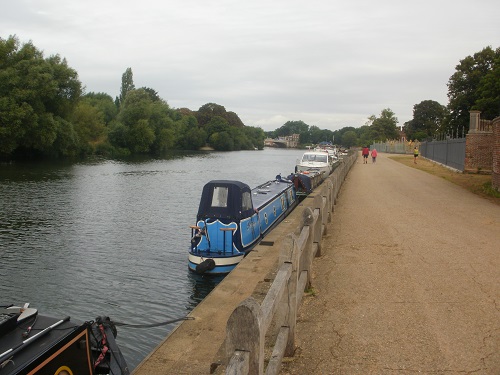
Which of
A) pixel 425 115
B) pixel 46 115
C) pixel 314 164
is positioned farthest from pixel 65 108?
pixel 425 115

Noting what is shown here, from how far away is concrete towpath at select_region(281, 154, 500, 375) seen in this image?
18.3 ft

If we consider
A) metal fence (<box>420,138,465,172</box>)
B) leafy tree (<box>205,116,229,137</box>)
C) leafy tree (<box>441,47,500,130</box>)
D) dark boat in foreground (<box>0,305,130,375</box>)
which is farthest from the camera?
leafy tree (<box>205,116,229,137</box>)

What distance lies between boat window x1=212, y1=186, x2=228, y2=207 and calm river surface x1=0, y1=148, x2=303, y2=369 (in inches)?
84.9

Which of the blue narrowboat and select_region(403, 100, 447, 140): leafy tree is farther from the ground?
select_region(403, 100, 447, 140): leafy tree

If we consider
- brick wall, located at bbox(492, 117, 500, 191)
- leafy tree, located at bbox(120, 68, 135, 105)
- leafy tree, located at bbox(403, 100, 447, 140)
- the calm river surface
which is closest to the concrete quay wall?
the calm river surface

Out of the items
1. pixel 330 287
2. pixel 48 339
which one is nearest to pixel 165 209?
pixel 330 287

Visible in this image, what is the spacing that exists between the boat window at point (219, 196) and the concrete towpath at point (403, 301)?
3.22m

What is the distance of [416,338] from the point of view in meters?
6.12

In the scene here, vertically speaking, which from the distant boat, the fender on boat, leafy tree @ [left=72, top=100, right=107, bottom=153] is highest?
leafy tree @ [left=72, top=100, right=107, bottom=153]

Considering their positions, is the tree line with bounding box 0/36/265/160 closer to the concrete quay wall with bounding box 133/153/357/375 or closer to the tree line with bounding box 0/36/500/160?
the tree line with bounding box 0/36/500/160

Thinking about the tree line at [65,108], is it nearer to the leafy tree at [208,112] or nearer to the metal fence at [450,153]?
the metal fence at [450,153]

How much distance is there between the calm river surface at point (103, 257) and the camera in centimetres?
1209

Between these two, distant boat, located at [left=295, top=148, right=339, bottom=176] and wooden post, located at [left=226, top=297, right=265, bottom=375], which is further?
distant boat, located at [left=295, top=148, right=339, bottom=176]

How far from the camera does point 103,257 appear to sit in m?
16.7
